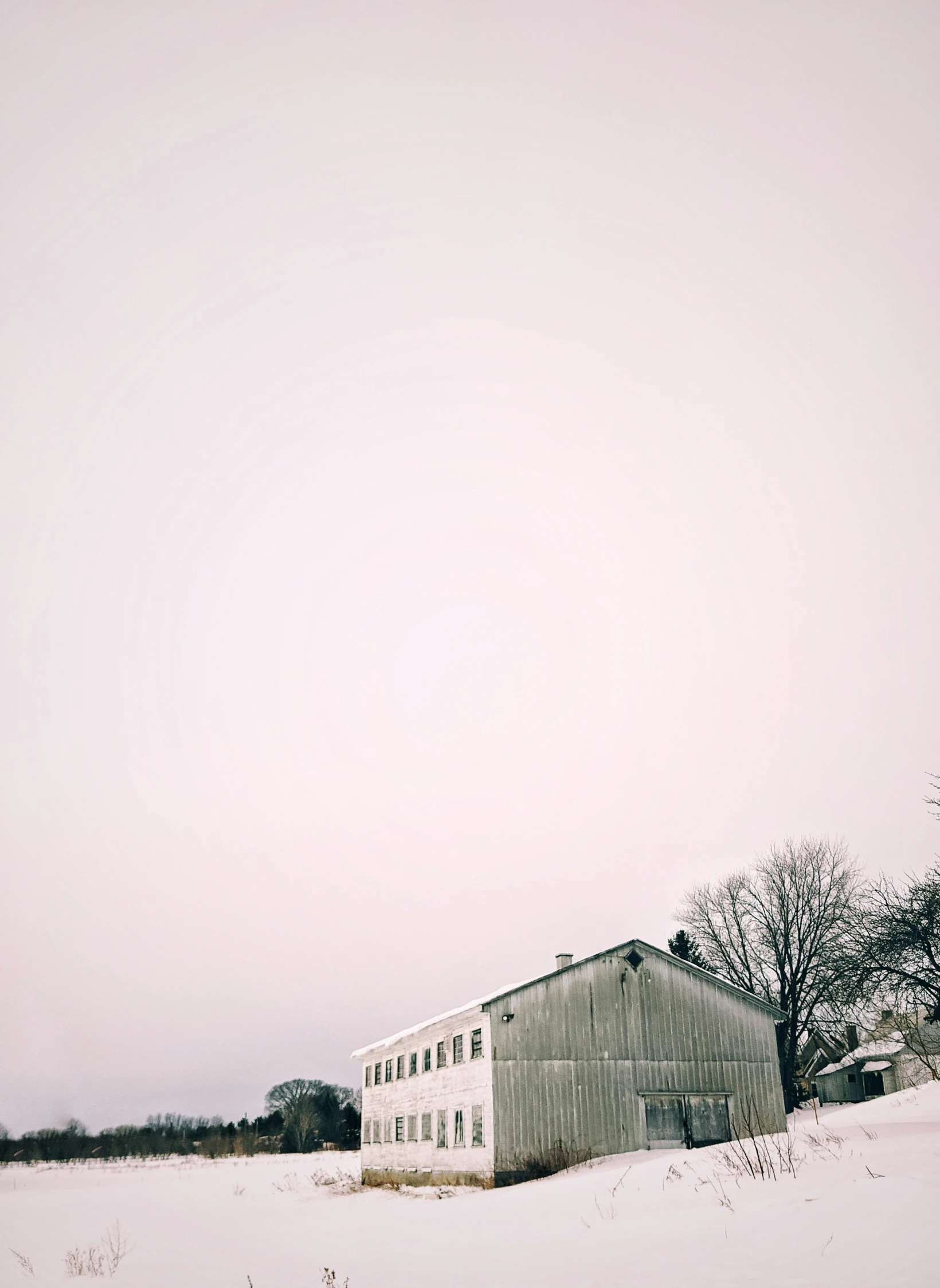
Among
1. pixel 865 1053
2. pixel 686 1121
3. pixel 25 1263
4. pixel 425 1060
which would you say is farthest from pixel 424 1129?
pixel 865 1053

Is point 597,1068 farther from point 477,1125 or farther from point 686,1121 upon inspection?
point 477,1125

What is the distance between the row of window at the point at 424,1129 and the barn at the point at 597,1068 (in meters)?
0.08

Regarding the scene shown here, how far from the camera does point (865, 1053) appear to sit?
65562mm

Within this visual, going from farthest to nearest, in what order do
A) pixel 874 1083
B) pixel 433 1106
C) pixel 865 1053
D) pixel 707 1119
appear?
1. pixel 865 1053
2. pixel 874 1083
3. pixel 433 1106
4. pixel 707 1119

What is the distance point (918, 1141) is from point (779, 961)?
31013mm

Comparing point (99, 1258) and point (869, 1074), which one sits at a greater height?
point (869, 1074)

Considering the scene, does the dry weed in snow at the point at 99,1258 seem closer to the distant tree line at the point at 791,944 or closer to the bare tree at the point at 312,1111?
the distant tree line at the point at 791,944

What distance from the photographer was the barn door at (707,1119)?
28641mm

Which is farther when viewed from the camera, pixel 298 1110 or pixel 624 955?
pixel 298 1110

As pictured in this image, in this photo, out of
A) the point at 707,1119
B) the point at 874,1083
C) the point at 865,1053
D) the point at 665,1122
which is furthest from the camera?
the point at 865,1053

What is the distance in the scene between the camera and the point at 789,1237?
A: 11.3m

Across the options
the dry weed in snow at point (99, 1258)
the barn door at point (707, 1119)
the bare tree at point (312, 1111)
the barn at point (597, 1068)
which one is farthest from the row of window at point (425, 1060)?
the bare tree at point (312, 1111)

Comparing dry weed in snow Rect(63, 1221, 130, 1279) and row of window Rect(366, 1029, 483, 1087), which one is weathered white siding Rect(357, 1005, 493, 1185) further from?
dry weed in snow Rect(63, 1221, 130, 1279)

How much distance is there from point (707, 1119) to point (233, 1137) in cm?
7143
